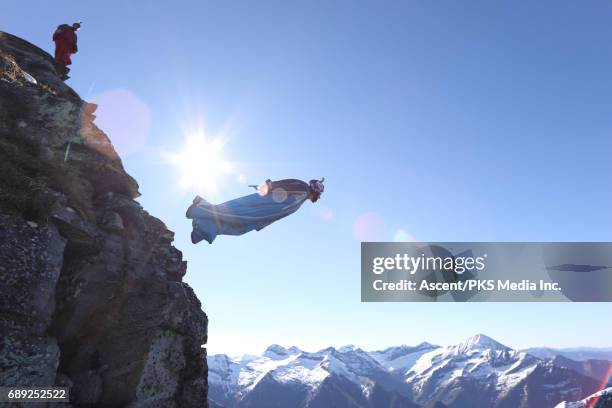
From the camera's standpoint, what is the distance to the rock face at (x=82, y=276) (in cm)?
1439

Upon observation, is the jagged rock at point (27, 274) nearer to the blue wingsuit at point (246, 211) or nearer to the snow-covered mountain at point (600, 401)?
the blue wingsuit at point (246, 211)

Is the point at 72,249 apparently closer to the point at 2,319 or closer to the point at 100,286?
the point at 100,286

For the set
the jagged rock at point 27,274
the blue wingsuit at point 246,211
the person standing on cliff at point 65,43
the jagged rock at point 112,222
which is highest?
the person standing on cliff at point 65,43

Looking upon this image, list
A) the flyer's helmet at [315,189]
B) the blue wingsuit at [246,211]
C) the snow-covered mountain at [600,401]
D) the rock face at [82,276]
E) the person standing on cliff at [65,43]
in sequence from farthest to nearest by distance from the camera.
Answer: the person standing on cliff at [65,43] < the flyer's helmet at [315,189] < the blue wingsuit at [246,211] < the rock face at [82,276] < the snow-covered mountain at [600,401]

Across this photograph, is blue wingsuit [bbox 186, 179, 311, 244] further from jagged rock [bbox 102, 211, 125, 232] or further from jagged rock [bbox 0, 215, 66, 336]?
jagged rock [bbox 0, 215, 66, 336]

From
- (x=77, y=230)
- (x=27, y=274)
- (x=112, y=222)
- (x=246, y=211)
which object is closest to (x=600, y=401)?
(x=246, y=211)

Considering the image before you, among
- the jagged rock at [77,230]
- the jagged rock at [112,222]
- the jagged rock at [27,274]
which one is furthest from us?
the jagged rock at [112,222]

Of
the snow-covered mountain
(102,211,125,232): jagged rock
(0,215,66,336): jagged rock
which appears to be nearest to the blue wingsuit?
(102,211,125,232): jagged rock

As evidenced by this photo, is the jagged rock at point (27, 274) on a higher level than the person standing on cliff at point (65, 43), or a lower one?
lower

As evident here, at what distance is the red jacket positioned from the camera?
1298 inches

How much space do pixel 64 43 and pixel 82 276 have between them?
Result: 76.0ft

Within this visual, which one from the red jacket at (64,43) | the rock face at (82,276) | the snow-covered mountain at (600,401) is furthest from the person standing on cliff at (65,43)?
the snow-covered mountain at (600,401)

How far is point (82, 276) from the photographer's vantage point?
17047 mm

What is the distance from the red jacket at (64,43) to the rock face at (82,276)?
36.0 ft
